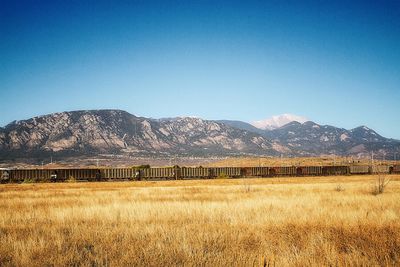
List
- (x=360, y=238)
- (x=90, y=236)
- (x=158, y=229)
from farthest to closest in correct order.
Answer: (x=158, y=229), (x=90, y=236), (x=360, y=238)

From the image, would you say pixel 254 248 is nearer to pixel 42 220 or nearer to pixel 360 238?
pixel 360 238

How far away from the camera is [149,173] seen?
46906 millimetres

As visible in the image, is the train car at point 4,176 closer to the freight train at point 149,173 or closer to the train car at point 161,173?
the freight train at point 149,173

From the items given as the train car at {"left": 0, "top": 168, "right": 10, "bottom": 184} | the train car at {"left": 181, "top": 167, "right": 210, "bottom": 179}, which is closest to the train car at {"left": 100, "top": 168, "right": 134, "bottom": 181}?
the train car at {"left": 181, "top": 167, "right": 210, "bottom": 179}

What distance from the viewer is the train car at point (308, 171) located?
5569 cm

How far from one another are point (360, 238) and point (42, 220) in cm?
1060

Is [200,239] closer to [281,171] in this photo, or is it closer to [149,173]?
[149,173]

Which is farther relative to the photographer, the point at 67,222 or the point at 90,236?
the point at 67,222

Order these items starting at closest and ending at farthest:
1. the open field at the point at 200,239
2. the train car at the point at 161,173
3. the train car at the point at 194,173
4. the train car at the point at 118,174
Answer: the open field at the point at 200,239 → the train car at the point at 118,174 → the train car at the point at 161,173 → the train car at the point at 194,173

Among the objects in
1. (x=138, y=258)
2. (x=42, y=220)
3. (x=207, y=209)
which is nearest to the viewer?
(x=138, y=258)

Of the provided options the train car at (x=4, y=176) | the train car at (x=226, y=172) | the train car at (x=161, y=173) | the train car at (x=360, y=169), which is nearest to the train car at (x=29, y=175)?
the train car at (x=4, y=176)

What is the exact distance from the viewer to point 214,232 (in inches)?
368

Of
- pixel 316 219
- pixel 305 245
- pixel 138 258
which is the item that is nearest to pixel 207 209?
pixel 316 219

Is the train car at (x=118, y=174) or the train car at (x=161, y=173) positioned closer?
the train car at (x=118, y=174)
